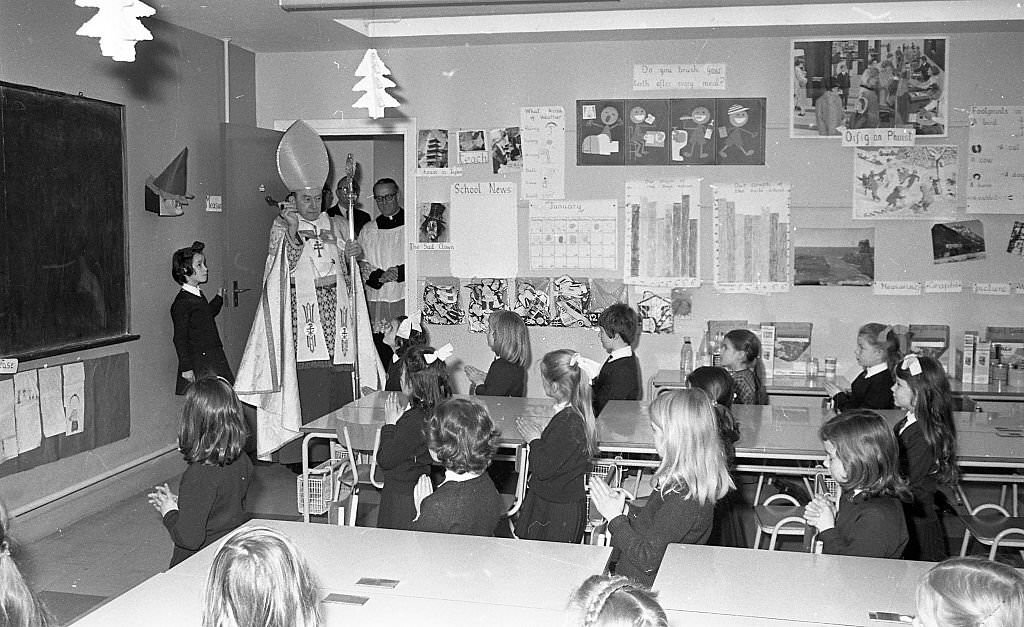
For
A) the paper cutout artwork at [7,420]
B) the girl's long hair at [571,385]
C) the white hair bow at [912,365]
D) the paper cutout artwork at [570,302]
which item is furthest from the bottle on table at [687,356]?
the paper cutout artwork at [7,420]

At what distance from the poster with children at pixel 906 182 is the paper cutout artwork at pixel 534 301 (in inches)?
76.7

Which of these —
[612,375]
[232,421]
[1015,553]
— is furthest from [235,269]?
[1015,553]

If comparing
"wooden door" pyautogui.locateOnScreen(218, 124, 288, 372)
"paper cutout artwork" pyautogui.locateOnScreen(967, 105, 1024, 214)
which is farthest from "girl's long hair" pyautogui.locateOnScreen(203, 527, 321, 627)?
"paper cutout artwork" pyautogui.locateOnScreen(967, 105, 1024, 214)

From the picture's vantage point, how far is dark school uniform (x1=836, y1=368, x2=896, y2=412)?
4930mm

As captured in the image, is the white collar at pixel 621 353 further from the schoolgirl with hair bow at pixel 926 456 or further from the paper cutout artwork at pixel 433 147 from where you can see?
the paper cutout artwork at pixel 433 147

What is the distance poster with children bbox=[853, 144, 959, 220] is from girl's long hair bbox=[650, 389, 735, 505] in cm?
362

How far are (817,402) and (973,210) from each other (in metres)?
1.46

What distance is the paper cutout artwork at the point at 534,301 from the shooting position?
650 centimetres

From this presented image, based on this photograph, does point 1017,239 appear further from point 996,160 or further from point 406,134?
point 406,134

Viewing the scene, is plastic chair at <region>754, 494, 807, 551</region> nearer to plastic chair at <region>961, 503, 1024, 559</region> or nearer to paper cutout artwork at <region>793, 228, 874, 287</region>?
plastic chair at <region>961, 503, 1024, 559</region>

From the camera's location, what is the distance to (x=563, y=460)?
3650mm

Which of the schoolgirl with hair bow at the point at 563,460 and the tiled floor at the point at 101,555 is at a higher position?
the schoolgirl with hair bow at the point at 563,460

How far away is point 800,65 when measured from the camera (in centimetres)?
611

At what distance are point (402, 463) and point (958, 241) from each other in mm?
3876
